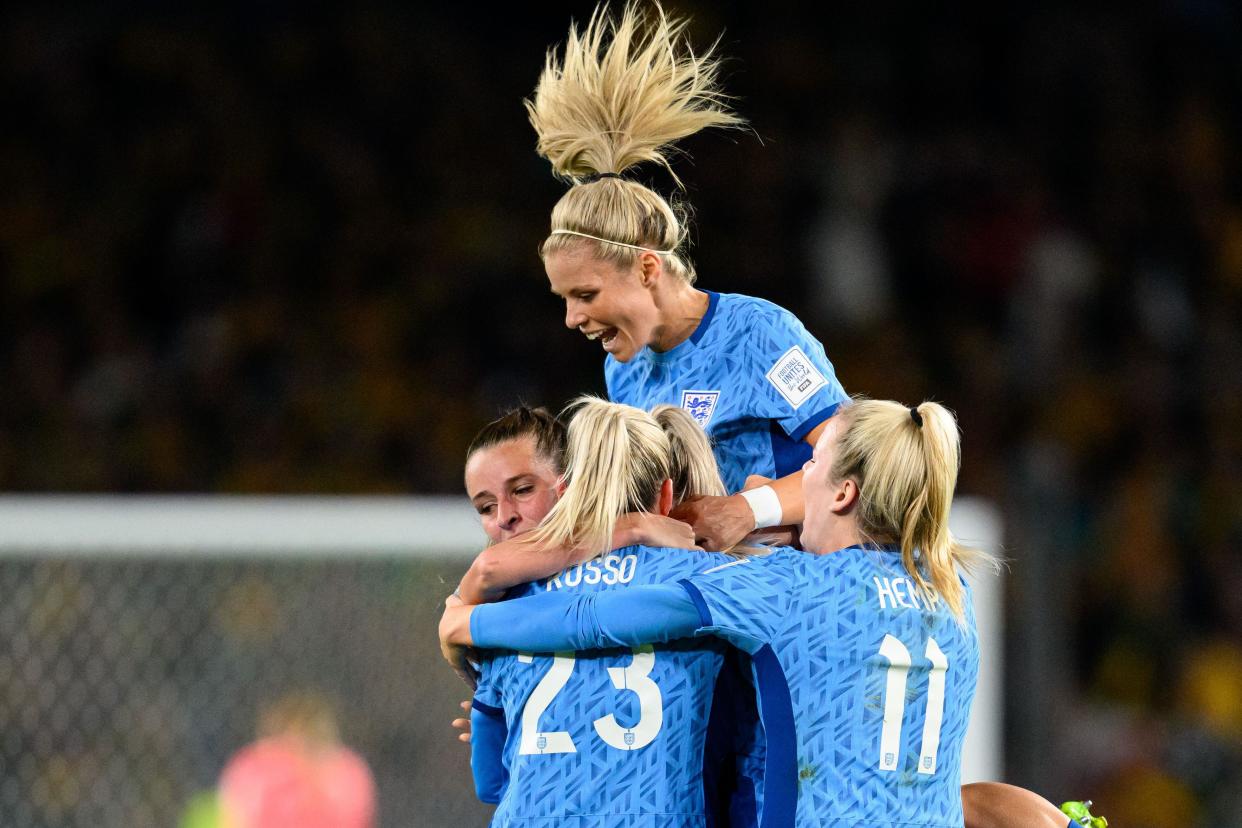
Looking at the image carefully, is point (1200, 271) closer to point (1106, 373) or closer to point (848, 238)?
point (1106, 373)

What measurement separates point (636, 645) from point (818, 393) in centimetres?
86

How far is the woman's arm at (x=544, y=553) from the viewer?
2857 millimetres

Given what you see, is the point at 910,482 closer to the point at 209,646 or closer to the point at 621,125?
→ the point at 621,125

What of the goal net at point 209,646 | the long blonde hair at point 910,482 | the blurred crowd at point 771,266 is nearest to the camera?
the long blonde hair at point 910,482

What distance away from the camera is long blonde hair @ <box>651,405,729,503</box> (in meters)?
3.09

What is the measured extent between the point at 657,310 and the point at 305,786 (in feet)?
9.94

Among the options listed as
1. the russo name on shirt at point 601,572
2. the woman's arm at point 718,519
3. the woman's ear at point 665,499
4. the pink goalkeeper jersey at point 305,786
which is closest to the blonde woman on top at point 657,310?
the woman's arm at point 718,519

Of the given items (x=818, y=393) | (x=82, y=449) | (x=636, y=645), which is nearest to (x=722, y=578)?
(x=636, y=645)

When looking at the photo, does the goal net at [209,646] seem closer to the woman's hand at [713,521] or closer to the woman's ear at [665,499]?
the woman's hand at [713,521]

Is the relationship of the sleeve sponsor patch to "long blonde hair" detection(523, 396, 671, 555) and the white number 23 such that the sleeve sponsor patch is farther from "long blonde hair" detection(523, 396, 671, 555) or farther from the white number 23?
the white number 23

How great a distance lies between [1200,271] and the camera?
962cm

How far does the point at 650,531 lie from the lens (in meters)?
2.87

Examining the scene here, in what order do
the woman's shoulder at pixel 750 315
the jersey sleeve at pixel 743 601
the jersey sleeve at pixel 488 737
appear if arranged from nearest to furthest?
the jersey sleeve at pixel 743 601, the jersey sleeve at pixel 488 737, the woman's shoulder at pixel 750 315

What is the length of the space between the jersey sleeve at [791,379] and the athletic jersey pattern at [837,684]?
68 centimetres
